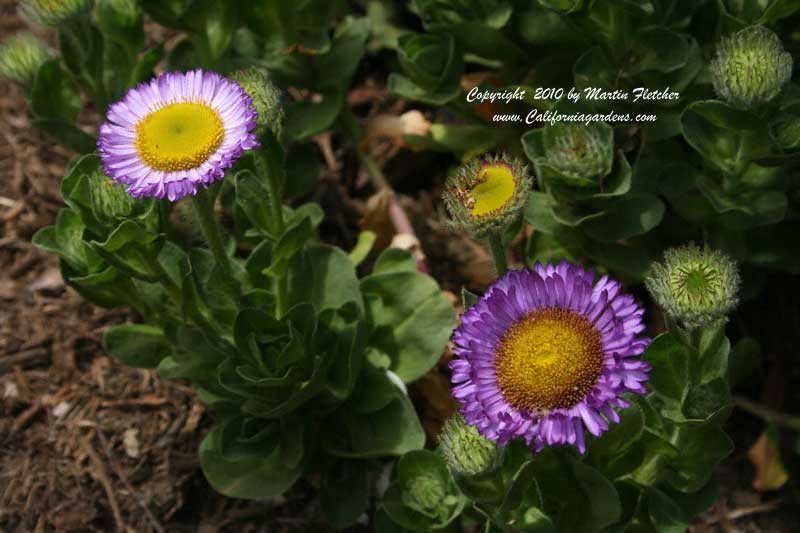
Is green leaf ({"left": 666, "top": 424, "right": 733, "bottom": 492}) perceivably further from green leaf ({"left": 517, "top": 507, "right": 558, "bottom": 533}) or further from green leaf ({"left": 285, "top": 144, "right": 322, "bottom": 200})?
green leaf ({"left": 285, "top": 144, "right": 322, "bottom": 200})

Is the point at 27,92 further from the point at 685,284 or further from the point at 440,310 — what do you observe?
the point at 685,284

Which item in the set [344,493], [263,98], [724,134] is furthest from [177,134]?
[724,134]

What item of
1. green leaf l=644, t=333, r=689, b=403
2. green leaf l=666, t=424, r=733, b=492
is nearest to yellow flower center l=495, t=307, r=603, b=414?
green leaf l=644, t=333, r=689, b=403

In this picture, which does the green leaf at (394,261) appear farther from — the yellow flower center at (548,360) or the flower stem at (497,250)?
the yellow flower center at (548,360)

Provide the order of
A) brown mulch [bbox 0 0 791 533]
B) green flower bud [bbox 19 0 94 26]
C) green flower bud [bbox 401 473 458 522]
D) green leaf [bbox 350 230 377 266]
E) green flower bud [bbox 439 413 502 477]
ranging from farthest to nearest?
1. green leaf [bbox 350 230 377 266]
2. brown mulch [bbox 0 0 791 533]
3. green flower bud [bbox 19 0 94 26]
4. green flower bud [bbox 401 473 458 522]
5. green flower bud [bbox 439 413 502 477]

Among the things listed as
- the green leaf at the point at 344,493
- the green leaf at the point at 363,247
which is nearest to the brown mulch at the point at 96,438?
the green leaf at the point at 344,493

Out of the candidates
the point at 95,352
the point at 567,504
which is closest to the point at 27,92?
the point at 95,352
